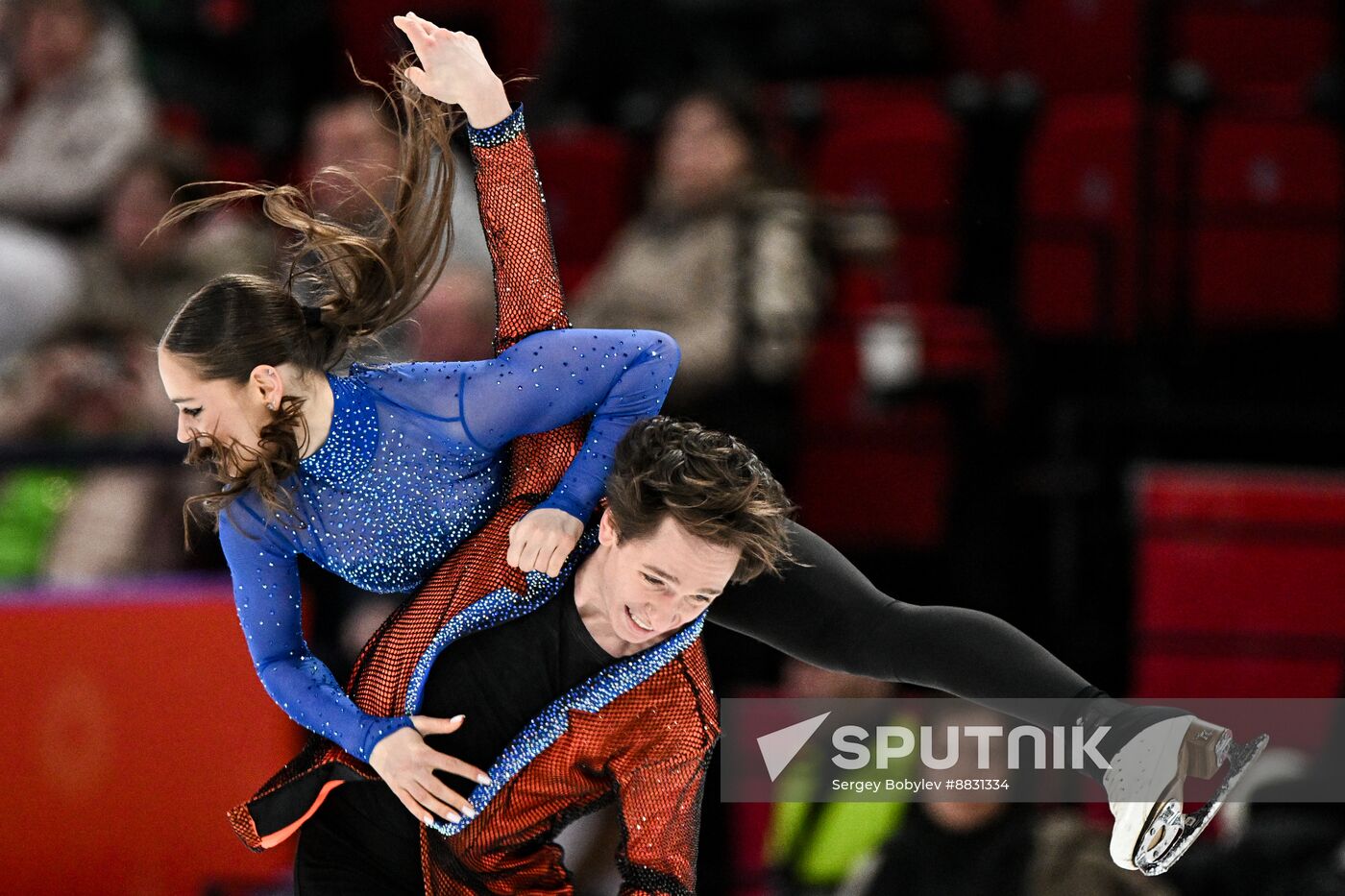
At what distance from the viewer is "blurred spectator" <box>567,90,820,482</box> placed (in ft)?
14.3

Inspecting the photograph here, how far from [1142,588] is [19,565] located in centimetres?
271

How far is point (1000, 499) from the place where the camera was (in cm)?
472

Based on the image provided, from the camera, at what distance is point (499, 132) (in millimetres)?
2391

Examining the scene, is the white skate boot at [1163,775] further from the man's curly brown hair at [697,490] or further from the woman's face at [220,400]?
the woman's face at [220,400]

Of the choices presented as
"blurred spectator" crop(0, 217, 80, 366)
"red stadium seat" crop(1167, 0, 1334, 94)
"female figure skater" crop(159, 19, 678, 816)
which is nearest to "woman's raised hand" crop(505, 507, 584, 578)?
"female figure skater" crop(159, 19, 678, 816)

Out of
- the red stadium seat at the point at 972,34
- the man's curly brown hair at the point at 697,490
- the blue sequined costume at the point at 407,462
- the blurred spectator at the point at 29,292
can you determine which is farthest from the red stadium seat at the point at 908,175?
the man's curly brown hair at the point at 697,490

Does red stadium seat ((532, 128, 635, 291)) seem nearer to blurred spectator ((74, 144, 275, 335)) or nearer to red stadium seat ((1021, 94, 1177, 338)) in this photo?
blurred spectator ((74, 144, 275, 335))

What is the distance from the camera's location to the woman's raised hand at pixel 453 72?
92.3 inches

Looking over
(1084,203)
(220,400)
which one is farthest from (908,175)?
(220,400)

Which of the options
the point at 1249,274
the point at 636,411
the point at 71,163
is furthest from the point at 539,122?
the point at 636,411

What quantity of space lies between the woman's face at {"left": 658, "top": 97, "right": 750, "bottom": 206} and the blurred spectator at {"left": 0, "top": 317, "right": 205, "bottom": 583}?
53.4 inches

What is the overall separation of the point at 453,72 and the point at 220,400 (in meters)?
0.52

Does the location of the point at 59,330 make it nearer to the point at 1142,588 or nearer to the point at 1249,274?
the point at 1142,588

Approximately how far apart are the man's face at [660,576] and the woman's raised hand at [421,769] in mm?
253
